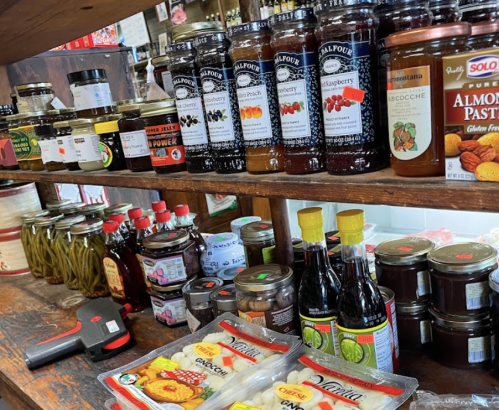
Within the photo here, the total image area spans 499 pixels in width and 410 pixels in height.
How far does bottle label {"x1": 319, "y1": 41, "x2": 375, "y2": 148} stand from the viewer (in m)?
0.70

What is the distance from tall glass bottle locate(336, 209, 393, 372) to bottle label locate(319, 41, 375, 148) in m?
0.20

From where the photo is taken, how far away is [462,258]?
3.11ft

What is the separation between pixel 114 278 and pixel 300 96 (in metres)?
1.04

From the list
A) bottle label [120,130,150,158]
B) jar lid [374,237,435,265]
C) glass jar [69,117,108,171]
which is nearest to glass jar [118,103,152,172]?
bottle label [120,130,150,158]

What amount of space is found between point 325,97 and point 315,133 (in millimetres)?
74

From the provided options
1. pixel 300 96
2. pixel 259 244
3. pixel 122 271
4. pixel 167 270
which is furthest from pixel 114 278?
pixel 300 96

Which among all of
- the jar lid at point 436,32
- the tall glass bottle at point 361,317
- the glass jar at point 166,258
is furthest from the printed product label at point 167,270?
the jar lid at point 436,32

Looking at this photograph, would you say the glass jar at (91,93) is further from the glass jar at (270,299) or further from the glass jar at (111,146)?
the glass jar at (270,299)

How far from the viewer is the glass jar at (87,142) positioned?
1.34 meters

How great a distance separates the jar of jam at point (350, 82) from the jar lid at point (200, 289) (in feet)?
2.01

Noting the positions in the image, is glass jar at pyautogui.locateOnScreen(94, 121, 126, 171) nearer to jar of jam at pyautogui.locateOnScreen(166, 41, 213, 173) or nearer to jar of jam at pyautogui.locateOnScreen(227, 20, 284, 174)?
jar of jam at pyautogui.locateOnScreen(166, 41, 213, 173)

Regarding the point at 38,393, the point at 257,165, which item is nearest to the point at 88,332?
the point at 38,393

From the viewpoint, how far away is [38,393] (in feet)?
3.92

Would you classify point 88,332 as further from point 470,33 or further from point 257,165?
point 470,33
